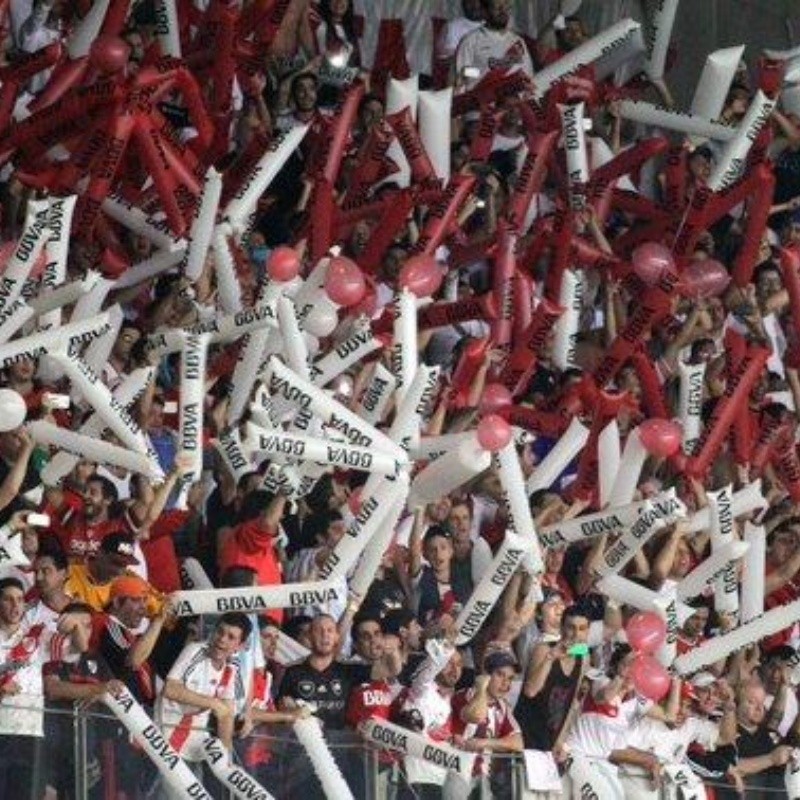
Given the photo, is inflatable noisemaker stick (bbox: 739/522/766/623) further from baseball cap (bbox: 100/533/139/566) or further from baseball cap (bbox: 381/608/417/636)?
baseball cap (bbox: 100/533/139/566)

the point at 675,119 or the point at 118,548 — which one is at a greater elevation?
the point at 118,548

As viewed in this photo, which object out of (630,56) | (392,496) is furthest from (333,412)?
(630,56)

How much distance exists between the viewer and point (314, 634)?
14344mm

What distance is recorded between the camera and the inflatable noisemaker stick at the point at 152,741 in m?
12.8

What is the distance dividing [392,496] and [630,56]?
4.92 meters

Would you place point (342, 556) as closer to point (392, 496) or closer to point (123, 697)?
point (392, 496)

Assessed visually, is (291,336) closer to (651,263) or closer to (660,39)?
(651,263)

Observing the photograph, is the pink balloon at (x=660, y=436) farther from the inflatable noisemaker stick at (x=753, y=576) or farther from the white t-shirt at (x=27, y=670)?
the white t-shirt at (x=27, y=670)

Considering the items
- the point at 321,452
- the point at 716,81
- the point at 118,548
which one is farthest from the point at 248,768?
the point at 716,81

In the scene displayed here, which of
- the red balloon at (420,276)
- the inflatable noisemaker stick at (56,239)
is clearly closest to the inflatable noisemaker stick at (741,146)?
the red balloon at (420,276)

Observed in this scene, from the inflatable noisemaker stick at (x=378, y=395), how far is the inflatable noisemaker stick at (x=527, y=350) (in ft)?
4.12

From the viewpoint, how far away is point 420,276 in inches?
635

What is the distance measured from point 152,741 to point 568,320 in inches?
203

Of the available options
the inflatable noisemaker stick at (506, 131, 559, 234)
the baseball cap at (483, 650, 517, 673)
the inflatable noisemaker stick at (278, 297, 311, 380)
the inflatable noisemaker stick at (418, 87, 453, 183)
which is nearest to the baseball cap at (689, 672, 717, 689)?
the baseball cap at (483, 650, 517, 673)
